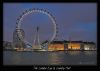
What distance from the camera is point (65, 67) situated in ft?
18.5

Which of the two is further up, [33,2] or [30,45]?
[33,2]

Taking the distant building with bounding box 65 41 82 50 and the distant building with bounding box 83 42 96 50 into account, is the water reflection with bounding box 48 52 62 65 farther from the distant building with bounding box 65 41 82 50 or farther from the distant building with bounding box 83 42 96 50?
the distant building with bounding box 83 42 96 50

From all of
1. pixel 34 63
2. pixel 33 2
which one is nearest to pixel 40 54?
pixel 34 63

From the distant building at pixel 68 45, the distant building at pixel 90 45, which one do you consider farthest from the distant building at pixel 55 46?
the distant building at pixel 90 45

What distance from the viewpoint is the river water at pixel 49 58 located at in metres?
5.68

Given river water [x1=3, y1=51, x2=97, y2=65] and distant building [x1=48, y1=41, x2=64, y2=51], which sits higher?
distant building [x1=48, y1=41, x2=64, y2=51]

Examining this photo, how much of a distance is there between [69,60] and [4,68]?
24.2 inches

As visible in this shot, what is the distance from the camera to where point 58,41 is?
575 centimetres

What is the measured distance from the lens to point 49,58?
5707 millimetres

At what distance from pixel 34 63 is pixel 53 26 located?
0.39m

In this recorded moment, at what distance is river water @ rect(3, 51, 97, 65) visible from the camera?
5681 millimetres

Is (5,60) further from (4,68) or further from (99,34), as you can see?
(99,34)

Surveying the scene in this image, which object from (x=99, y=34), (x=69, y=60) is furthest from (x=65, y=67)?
(x=99, y=34)

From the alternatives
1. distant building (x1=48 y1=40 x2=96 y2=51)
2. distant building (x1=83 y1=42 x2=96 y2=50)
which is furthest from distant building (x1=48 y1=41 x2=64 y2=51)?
distant building (x1=83 y1=42 x2=96 y2=50)
